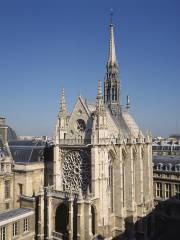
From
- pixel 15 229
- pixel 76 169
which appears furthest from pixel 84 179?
pixel 15 229

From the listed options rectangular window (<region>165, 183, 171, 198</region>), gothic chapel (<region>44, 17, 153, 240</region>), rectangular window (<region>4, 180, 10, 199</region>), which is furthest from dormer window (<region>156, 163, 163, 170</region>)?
rectangular window (<region>4, 180, 10, 199</region>)

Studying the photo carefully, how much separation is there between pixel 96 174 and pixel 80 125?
9327 millimetres

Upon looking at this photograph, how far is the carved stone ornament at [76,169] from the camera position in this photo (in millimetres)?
43656

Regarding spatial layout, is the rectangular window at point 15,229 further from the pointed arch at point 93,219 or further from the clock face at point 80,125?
the clock face at point 80,125

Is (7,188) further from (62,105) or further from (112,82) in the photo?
(112,82)

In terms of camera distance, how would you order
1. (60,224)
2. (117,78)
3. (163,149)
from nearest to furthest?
1. (60,224)
2. (117,78)
3. (163,149)

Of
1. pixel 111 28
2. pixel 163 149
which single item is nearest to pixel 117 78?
pixel 111 28

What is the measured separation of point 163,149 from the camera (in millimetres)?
80312

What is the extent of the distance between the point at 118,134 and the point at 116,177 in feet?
23.8

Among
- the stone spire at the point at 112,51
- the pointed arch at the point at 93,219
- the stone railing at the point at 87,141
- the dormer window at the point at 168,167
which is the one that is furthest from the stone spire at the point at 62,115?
the dormer window at the point at 168,167

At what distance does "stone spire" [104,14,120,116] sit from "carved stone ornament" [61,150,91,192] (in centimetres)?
1284

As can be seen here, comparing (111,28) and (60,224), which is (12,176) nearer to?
(60,224)

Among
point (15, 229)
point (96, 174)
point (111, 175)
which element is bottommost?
point (15, 229)

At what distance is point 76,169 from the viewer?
4509 cm
